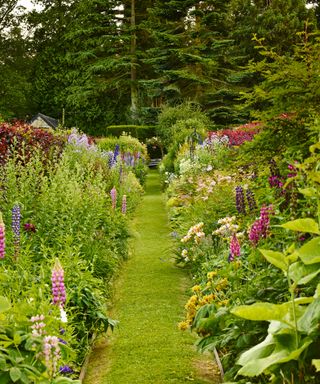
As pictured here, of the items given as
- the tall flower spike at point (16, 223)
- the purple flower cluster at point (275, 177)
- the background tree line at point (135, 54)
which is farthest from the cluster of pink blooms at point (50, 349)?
the background tree line at point (135, 54)

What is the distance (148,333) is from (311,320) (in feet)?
11.7

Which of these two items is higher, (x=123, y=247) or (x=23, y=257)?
(x=23, y=257)

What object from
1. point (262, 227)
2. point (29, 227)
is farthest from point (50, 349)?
point (29, 227)

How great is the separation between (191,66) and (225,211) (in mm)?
23391

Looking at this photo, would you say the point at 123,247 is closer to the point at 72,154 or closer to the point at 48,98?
the point at 72,154

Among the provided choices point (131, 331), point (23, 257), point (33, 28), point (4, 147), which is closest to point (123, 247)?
point (4, 147)

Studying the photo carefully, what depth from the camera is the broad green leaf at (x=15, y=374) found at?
6.31 ft

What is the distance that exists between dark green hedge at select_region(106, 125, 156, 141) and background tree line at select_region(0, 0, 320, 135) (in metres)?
1.69

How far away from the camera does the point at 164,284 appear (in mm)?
6750

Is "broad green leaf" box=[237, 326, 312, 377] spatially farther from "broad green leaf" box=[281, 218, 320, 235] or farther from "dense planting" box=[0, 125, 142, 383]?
"dense planting" box=[0, 125, 142, 383]

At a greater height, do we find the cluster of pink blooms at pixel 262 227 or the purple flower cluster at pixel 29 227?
the cluster of pink blooms at pixel 262 227

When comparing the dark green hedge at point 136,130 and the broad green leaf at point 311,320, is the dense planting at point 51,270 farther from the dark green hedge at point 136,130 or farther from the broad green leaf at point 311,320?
the dark green hedge at point 136,130

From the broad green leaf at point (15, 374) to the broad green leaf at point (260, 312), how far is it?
779mm

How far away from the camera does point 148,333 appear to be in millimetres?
5078
